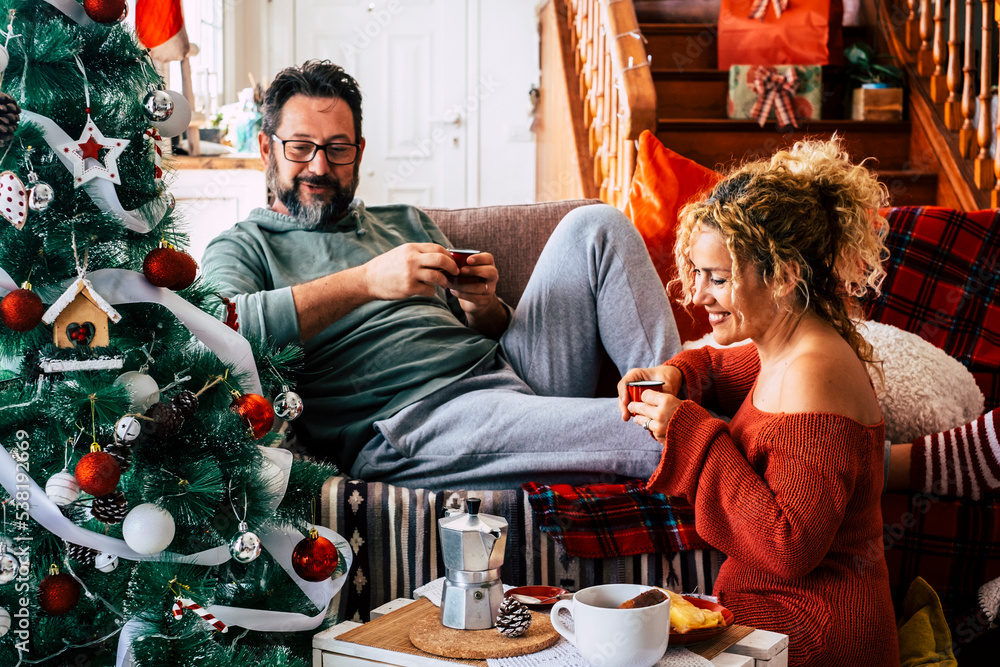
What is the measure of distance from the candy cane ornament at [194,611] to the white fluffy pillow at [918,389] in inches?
44.2

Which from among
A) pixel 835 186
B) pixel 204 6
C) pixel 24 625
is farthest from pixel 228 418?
pixel 204 6

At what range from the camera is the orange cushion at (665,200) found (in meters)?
2.06

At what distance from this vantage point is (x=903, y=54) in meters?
3.47

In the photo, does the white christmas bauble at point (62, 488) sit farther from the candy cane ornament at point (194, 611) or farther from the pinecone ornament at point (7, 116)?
the pinecone ornament at point (7, 116)

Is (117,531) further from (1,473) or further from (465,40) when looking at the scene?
(465,40)

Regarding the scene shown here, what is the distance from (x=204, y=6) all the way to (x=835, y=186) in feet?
14.2

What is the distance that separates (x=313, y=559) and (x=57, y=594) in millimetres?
292

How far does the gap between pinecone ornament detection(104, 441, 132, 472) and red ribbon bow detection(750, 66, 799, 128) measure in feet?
8.91

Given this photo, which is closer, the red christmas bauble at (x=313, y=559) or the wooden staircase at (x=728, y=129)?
the red christmas bauble at (x=313, y=559)

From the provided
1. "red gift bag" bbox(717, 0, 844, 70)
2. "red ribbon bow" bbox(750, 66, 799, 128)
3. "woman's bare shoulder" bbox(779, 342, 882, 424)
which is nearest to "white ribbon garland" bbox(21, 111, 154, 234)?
"woman's bare shoulder" bbox(779, 342, 882, 424)

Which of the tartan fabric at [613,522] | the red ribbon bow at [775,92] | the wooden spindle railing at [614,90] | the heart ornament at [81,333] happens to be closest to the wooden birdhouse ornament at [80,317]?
the heart ornament at [81,333]

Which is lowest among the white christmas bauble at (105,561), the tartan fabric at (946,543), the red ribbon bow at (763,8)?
the tartan fabric at (946,543)

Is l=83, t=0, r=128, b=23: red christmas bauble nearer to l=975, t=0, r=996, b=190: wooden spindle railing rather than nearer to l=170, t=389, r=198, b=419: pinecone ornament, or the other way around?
l=170, t=389, r=198, b=419: pinecone ornament

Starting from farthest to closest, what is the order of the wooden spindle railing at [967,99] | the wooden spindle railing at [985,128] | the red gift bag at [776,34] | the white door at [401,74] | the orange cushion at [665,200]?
the white door at [401,74], the red gift bag at [776,34], the wooden spindle railing at [967,99], the wooden spindle railing at [985,128], the orange cushion at [665,200]
